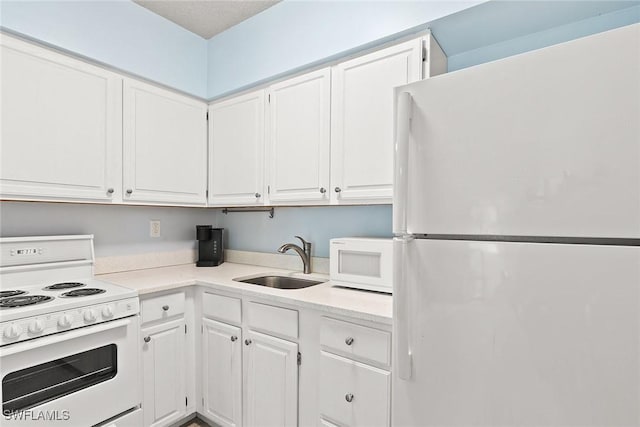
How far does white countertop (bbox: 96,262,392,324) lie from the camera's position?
1.44 metres

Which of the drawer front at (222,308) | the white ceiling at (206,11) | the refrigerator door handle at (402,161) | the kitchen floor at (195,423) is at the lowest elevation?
the kitchen floor at (195,423)

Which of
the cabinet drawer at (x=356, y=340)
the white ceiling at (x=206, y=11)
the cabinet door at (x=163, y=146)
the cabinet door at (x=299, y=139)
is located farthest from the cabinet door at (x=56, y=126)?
the cabinet drawer at (x=356, y=340)

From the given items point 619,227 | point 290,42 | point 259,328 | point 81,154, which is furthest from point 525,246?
point 81,154

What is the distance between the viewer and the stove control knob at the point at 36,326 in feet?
4.40

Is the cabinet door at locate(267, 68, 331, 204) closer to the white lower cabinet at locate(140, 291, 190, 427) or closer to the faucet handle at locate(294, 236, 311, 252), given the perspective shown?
the faucet handle at locate(294, 236, 311, 252)

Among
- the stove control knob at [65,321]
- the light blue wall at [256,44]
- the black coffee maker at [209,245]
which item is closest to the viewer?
the stove control knob at [65,321]

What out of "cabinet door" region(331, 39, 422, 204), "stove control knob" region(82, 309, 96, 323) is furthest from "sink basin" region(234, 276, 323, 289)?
"stove control knob" region(82, 309, 96, 323)

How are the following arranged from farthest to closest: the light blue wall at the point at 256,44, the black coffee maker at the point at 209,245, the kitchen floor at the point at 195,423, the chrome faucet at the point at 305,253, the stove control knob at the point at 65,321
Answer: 1. the black coffee maker at the point at 209,245
2. the chrome faucet at the point at 305,253
3. the kitchen floor at the point at 195,423
4. the light blue wall at the point at 256,44
5. the stove control knob at the point at 65,321

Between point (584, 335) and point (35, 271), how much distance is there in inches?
93.9

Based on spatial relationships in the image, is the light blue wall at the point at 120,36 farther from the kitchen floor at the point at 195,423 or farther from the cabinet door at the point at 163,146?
the kitchen floor at the point at 195,423

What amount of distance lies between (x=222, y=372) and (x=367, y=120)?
5.25ft

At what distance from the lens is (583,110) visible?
79 cm

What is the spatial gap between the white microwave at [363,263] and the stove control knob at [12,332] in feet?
4.44

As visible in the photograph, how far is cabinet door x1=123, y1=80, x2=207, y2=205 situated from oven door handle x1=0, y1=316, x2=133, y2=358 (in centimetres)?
77
